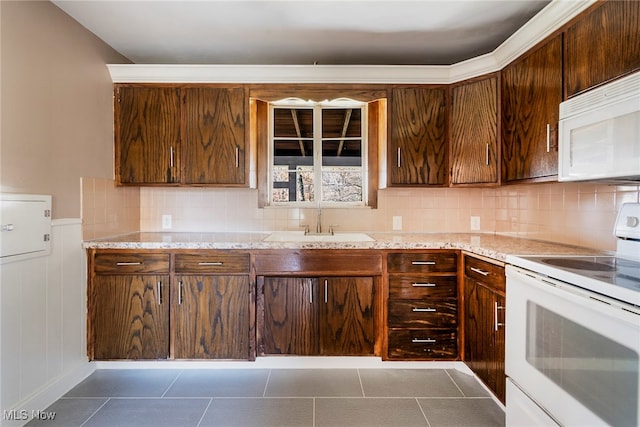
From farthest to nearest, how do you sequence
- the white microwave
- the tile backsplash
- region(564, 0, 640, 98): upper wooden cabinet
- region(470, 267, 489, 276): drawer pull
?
the tile backsplash < region(470, 267, 489, 276): drawer pull < region(564, 0, 640, 98): upper wooden cabinet < the white microwave

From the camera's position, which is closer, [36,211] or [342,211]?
[36,211]

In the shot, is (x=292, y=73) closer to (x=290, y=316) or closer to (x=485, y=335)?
(x=290, y=316)

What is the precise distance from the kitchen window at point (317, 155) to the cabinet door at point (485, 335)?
3.96 feet

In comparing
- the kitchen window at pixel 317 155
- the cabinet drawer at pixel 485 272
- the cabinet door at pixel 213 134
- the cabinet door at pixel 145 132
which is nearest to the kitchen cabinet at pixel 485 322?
the cabinet drawer at pixel 485 272

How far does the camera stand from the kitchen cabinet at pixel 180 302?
2.25 m

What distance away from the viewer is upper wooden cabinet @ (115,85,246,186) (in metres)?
2.55

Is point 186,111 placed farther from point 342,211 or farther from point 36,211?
point 342,211

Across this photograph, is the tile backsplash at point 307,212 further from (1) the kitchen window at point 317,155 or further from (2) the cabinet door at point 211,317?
(2) the cabinet door at point 211,317

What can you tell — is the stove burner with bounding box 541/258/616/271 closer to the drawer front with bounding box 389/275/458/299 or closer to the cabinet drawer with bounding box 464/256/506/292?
the cabinet drawer with bounding box 464/256/506/292

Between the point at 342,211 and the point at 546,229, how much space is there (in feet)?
4.86

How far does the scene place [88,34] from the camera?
7.44 ft

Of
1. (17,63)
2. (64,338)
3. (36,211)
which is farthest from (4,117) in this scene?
(64,338)

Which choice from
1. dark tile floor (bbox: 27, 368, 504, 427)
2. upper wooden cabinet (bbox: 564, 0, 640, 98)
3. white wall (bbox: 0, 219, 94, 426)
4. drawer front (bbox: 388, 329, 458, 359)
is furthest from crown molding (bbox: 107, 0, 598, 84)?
dark tile floor (bbox: 27, 368, 504, 427)

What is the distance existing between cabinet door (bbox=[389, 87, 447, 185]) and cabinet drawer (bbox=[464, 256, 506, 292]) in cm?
79
